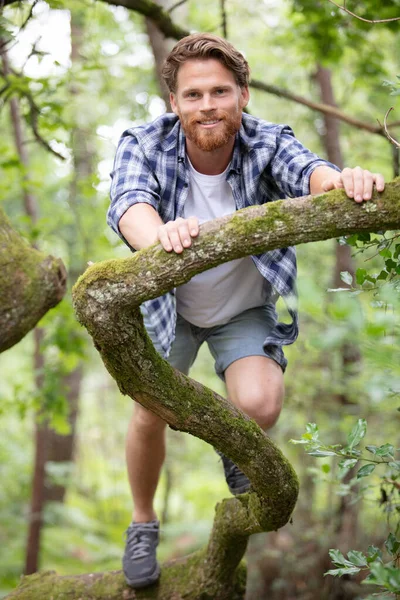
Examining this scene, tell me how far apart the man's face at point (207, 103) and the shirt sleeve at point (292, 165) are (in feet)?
0.76

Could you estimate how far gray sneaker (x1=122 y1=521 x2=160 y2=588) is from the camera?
3.00 meters

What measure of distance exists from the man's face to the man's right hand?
2.70ft

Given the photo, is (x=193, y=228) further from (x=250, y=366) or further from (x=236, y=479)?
(x=236, y=479)

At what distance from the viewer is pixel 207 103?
2396mm

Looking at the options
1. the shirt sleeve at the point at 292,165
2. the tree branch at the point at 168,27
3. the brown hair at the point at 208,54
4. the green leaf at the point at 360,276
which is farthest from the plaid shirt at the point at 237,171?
the tree branch at the point at 168,27

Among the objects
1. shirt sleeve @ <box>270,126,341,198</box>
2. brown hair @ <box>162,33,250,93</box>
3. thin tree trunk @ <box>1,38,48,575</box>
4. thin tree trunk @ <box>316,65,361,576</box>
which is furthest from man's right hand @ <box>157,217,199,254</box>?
thin tree trunk @ <box>1,38,48,575</box>

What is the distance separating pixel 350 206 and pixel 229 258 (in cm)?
36

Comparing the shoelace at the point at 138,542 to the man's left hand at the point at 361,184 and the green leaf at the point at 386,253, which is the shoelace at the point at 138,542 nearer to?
the green leaf at the point at 386,253

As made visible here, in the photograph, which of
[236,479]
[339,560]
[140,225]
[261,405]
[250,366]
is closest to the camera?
[339,560]

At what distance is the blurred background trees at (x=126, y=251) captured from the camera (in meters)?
4.13

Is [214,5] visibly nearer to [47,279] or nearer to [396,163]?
[396,163]

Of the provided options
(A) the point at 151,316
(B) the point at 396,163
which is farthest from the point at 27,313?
(B) the point at 396,163

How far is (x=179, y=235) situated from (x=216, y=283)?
1.07 meters

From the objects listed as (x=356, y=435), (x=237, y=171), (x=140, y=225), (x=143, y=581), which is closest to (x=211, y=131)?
(x=237, y=171)
